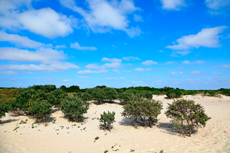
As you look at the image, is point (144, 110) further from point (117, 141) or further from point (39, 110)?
point (39, 110)

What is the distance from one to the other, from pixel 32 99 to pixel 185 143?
2243 cm

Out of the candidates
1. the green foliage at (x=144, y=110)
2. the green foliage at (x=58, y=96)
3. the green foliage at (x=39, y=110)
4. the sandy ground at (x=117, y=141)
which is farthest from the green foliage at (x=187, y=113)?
the green foliage at (x=58, y=96)

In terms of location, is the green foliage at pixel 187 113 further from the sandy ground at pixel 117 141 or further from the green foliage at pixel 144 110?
the green foliage at pixel 144 110

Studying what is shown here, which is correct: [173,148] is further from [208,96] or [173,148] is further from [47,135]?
[208,96]

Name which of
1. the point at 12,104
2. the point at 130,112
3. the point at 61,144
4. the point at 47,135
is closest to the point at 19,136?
the point at 47,135

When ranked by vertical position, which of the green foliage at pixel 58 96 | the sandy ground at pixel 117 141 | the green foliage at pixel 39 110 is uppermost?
the green foliage at pixel 58 96

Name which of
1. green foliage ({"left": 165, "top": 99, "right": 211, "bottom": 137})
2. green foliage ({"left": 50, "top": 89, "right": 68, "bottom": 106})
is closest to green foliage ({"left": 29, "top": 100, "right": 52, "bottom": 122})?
green foliage ({"left": 50, "top": 89, "right": 68, "bottom": 106})

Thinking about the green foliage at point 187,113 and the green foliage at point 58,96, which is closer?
the green foliage at point 187,113

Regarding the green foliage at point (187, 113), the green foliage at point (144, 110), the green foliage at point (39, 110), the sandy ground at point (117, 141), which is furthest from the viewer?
the green foliage at point (39, 110)

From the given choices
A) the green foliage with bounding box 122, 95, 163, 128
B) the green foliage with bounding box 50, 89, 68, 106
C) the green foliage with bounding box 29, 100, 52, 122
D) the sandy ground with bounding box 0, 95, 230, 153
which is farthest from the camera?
the green foliage with bounding box 50, 89, 68, 106

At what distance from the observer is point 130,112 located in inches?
625

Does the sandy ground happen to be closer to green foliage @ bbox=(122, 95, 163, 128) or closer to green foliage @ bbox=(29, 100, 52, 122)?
green foliage @ bbox=(122, 95, 163, 128)

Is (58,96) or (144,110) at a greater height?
(58,96)

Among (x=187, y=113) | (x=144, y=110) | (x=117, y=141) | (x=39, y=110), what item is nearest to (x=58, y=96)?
(x=39, y=110)
